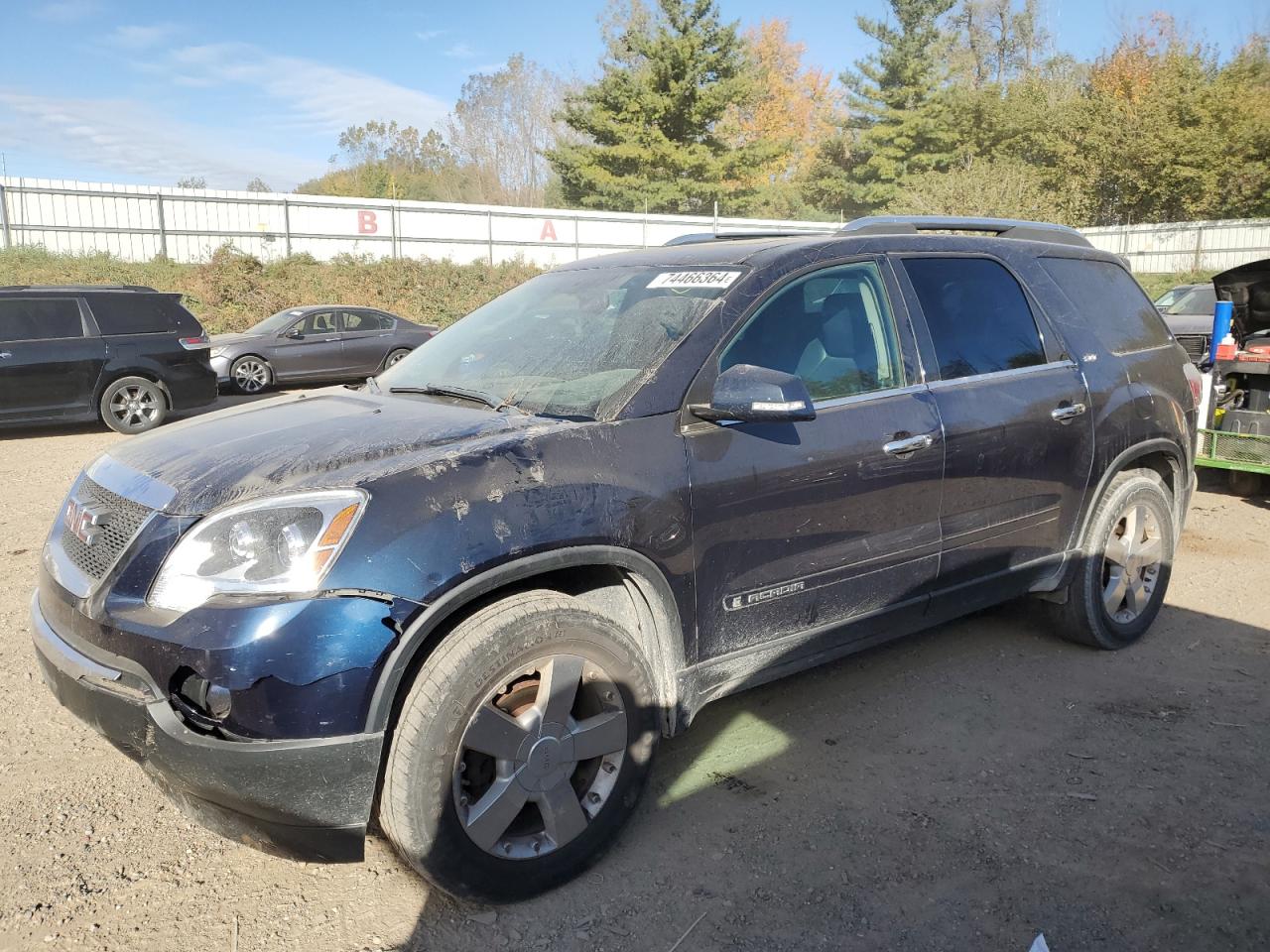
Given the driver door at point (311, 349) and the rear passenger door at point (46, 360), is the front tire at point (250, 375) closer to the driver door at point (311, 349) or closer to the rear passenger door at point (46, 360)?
the driver door at point (311, 349)

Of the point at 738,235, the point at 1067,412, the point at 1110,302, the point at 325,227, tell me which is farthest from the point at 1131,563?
the point at 325,227

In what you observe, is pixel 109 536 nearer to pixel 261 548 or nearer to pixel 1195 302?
pixel 261 548

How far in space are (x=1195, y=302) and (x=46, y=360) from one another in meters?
14.6

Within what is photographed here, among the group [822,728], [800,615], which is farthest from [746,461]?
[822,728]

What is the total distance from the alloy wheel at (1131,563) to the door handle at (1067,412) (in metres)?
0.69

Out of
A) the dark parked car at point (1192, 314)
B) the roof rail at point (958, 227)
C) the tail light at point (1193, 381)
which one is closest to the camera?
the roof rail at point (958, 227)

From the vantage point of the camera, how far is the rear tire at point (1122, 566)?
434 cm

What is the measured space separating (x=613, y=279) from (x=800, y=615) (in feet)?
4.83

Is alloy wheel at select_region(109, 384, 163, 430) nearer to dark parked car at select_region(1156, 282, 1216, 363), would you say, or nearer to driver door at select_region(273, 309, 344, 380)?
driver door at select_region(273, 309, 344, 380)

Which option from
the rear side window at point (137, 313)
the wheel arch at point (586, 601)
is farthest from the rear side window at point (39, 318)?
the wheel arch at point (586, 601)

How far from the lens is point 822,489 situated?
3.18 metres

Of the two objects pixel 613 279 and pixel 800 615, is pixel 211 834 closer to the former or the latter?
pixel 800 615

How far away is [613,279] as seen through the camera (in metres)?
3.69

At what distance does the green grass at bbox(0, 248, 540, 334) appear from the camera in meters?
22.4
